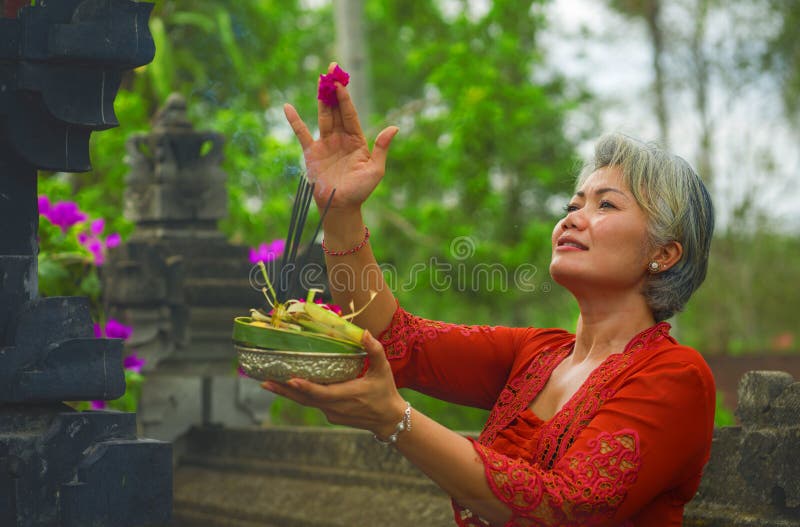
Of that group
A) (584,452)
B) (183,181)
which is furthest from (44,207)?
(584,452)

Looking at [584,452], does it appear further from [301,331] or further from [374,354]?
[301,331]

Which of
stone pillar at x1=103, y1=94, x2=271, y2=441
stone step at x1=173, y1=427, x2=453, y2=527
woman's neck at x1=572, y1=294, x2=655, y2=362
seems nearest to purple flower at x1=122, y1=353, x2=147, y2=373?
stone pillar at x1=103, y1=94, x2=271, y2=441

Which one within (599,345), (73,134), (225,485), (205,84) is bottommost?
(225,485)

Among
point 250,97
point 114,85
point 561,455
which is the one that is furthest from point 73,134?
point 250,97

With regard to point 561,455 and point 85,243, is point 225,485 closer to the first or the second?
point 85,243

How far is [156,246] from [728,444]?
2.80m

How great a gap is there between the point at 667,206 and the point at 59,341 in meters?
1.45

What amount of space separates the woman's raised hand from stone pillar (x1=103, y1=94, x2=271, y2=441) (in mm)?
2179

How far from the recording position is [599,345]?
2465mm

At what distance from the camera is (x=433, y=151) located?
10008 mm

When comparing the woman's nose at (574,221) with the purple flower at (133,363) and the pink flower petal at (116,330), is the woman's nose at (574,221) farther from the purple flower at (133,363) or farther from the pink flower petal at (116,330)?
the purple flower at (133,363)

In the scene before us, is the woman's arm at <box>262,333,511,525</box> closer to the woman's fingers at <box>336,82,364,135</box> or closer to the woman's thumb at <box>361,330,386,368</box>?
the woman's thumb at <box>361,330,386,368</box>

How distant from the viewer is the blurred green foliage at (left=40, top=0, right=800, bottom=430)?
27.9ft

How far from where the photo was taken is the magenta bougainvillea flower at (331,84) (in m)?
2.32
